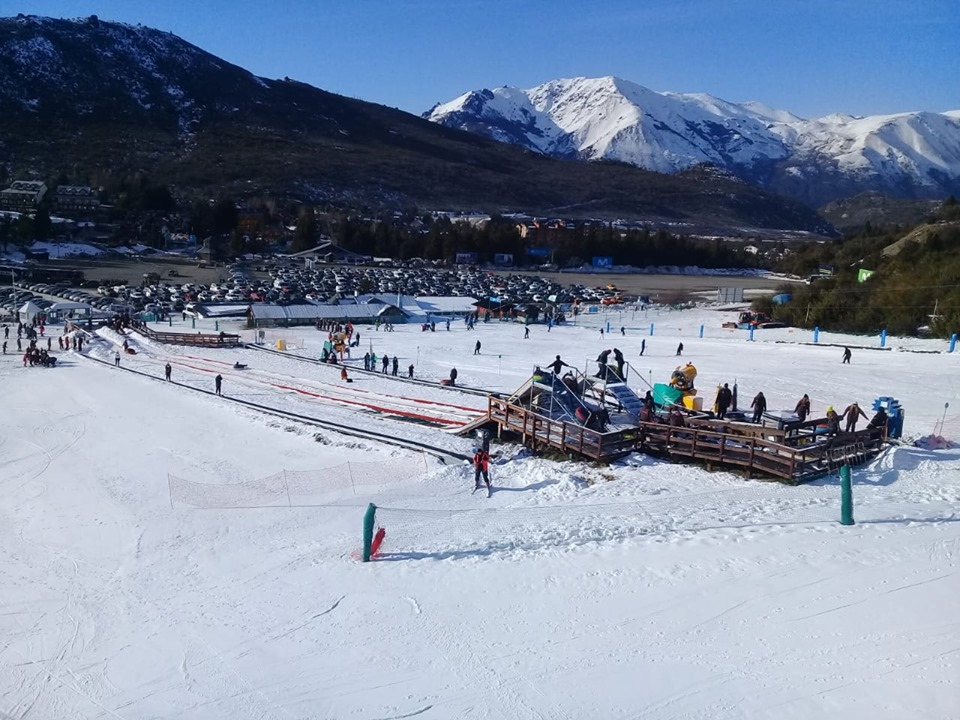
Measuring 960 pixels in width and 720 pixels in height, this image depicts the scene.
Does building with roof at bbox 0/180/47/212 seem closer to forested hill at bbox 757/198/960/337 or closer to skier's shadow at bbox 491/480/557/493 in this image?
forested hill at bbox 757/198/960/337

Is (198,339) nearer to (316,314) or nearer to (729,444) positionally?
(316,314)

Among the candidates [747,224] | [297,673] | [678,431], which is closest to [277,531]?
[297,673]

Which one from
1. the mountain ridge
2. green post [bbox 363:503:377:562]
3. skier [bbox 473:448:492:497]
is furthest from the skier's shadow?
the mountain ridge

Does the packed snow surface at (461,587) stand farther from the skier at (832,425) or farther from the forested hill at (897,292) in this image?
the forested hill at (897,292)

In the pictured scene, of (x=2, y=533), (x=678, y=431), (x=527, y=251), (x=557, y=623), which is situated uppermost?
(x=527, y=251)

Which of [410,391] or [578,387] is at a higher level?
Result: [578,387]

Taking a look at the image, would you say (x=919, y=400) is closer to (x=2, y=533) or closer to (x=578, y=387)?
(x=578, y=387)
